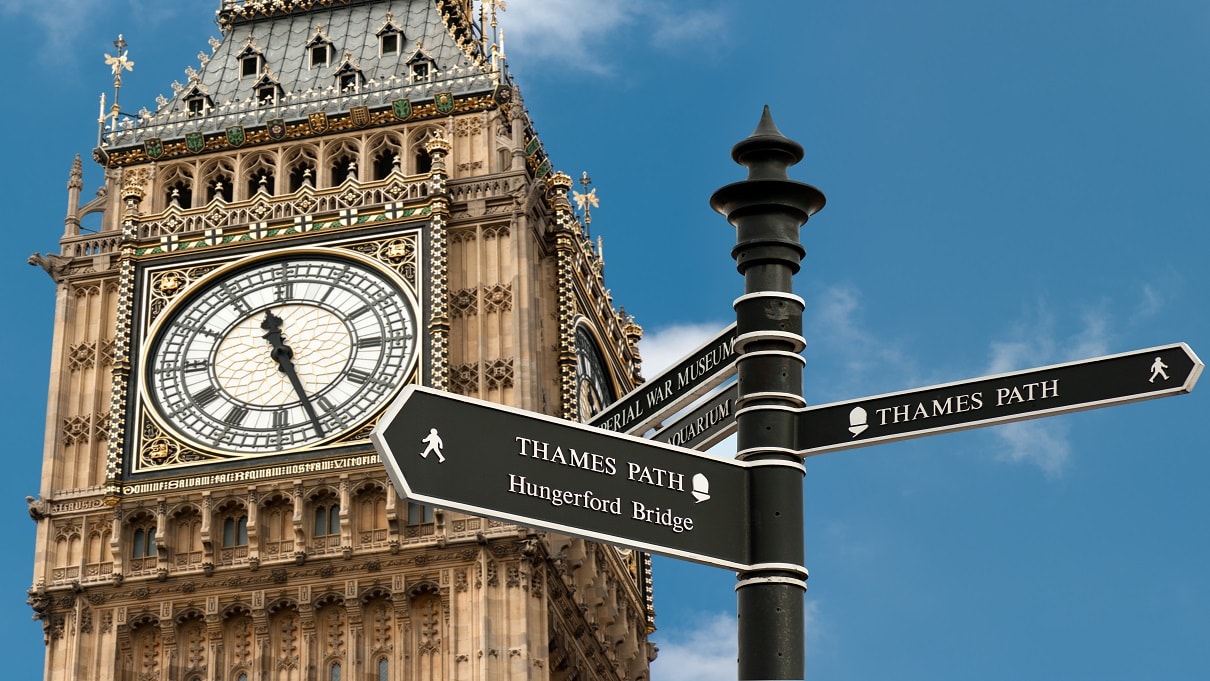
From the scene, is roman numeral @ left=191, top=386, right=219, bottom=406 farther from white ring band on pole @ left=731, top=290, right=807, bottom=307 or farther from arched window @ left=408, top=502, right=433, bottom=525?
white ring band on pole @ left=731, top=290, right=807, bottom=307

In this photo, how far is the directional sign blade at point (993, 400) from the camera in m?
11.7

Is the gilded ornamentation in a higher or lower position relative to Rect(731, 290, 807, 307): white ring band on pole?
higher

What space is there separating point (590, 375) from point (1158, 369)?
40.3 m

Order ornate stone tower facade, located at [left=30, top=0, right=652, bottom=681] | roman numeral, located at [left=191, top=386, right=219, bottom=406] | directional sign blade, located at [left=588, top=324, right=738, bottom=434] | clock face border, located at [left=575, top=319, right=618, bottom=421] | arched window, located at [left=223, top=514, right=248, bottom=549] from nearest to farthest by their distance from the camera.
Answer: directional sign blade, located at [left=588, top=324, right=738, bottom=434]
ornate stone tower facade, located at [left=30, top=0, right=652, bottom=681]
arched window, located at [left=223, top=514, right=248, bottom=549]
roman numeral, located at [left=191, top=386, right=219, bottom=406]
clock face border, located at [left=575, top=319, right=618, bottom=421]

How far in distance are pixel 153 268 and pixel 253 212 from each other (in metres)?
2.40

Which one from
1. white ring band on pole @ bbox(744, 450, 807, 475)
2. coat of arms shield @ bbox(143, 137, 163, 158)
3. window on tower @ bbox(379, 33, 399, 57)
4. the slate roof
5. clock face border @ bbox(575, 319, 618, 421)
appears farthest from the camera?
window on tower @ bbox(379, 33, 399, 57)

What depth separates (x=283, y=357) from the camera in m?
47.7

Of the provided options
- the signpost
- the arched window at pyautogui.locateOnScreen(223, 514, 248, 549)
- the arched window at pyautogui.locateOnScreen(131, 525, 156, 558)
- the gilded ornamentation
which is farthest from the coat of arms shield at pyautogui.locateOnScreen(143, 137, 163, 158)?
the signpost

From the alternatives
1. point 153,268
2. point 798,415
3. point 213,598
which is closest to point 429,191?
point 153,268

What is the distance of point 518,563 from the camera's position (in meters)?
45.0

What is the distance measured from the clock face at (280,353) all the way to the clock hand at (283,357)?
2 cm

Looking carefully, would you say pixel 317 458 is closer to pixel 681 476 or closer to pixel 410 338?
pixel 410 338

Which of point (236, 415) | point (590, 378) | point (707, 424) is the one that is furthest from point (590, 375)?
point (707, 424)

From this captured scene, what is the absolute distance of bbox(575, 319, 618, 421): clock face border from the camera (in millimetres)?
50188
